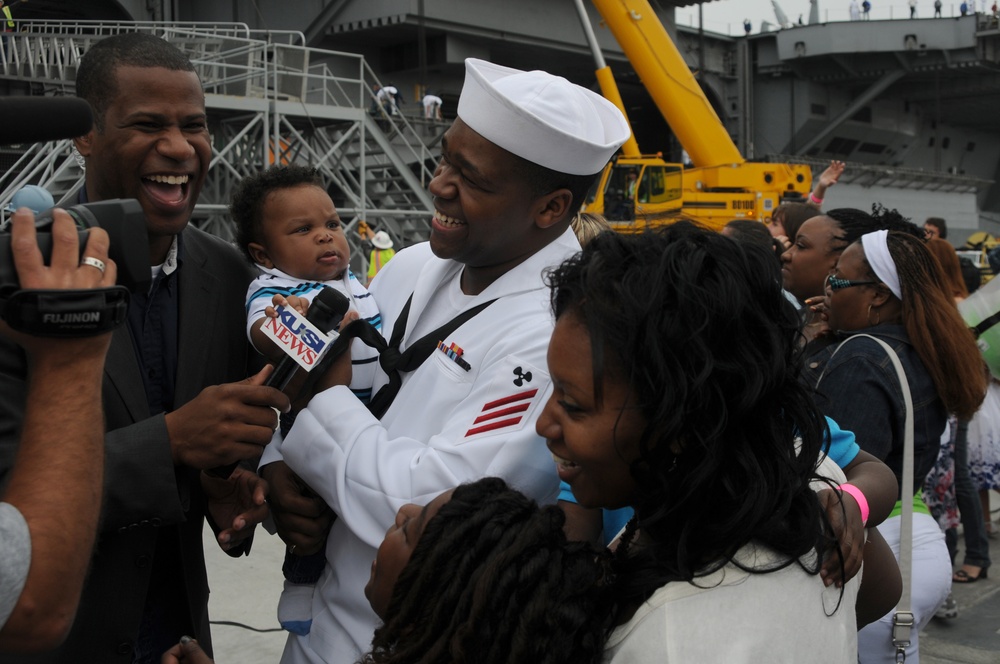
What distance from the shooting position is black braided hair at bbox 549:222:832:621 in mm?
1396

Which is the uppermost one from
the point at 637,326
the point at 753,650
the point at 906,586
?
the point at 637,326

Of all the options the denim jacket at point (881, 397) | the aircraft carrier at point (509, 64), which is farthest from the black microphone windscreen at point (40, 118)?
the aircraft carrier at point (509, 64)

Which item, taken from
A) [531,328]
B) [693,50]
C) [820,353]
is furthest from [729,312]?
[693,50]

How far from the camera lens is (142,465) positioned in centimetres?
200

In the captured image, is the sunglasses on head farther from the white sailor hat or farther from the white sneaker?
the white sneaker

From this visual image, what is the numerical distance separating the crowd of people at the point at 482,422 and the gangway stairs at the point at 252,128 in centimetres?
1162

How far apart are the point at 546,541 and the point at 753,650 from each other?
0.34 metres

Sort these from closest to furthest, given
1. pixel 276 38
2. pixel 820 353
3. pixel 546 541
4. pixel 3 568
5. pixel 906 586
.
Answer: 1. pixel 3 568
2. pixel 546 541
3. pixel 906 586
4. pixel 820 353
5. pixel 276 38

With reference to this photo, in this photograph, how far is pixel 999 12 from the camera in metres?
36.3

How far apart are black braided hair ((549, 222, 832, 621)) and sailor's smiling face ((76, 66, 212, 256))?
1354 millimetres

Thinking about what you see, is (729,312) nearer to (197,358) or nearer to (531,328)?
(531,328)

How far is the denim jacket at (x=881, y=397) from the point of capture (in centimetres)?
284

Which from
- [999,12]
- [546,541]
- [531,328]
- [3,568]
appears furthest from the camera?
[999,12]

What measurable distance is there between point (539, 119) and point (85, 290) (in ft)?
3.37
